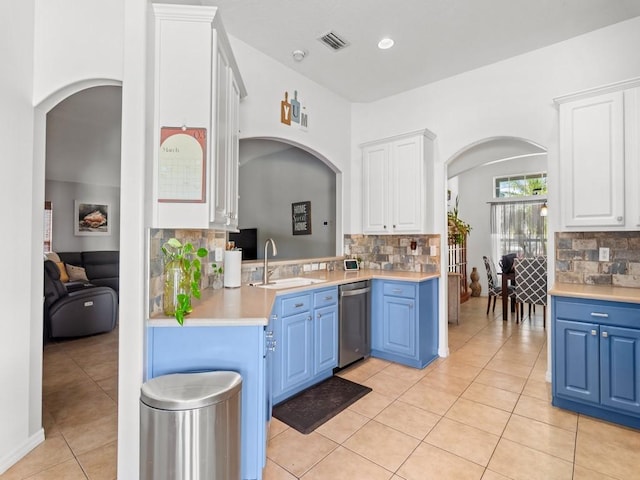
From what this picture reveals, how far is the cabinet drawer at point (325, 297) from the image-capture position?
2.83 metres

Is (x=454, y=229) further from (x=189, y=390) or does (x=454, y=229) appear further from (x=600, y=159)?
(x=189, y=390)

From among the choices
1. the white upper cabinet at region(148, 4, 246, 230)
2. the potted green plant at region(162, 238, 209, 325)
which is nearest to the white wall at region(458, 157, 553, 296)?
the white upper cabinet at region(148, 4, 246, 230)

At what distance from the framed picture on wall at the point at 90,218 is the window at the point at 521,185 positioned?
8404mm

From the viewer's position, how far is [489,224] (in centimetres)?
720

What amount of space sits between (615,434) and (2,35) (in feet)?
14.9

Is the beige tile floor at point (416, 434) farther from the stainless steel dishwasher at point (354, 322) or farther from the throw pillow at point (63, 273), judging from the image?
the throw pillow at point (63, 273)

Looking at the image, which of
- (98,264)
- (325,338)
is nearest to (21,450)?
(325,338)

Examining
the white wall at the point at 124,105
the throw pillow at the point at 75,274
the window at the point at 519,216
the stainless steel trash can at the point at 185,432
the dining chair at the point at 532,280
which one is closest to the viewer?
the stainless steel trash can at the point at 185,432

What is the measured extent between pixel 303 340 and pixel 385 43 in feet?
9.04

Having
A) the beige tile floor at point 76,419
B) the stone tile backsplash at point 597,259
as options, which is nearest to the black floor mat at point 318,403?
the beige tile floor at point 76,419

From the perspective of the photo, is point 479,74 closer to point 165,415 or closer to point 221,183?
point 221,183

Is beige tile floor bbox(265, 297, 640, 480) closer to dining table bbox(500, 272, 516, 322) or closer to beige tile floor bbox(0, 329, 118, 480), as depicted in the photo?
beige tile floor bbox(0, 329, 118, 480)

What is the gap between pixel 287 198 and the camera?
577 centimetres

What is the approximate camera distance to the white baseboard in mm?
1849
